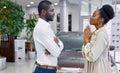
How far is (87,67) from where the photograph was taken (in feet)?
7.17

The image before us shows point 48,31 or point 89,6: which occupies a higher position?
point 89,6

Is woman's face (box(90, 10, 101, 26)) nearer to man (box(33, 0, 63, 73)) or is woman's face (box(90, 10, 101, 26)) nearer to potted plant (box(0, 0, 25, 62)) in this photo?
man (box(33, 0, 63, 73))

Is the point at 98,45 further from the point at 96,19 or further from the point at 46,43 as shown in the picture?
the point at 46,43

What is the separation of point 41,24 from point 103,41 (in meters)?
0.68

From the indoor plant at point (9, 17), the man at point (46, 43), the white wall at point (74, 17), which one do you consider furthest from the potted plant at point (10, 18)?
the white wall at point (74, 17)

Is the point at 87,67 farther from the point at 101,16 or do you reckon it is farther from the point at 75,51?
the point at 75,51

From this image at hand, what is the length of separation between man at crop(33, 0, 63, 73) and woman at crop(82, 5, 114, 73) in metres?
0.38

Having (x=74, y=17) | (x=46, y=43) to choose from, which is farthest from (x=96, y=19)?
(x=74, y=17)

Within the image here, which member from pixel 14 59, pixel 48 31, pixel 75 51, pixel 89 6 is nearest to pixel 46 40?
pixel 48 31

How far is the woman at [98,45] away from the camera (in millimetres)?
2025

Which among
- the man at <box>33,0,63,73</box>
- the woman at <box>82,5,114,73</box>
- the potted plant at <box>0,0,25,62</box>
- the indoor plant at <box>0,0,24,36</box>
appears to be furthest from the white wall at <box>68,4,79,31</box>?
the woman at <box>82,5,114,73</box>

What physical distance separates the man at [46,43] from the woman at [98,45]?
38 centimetres

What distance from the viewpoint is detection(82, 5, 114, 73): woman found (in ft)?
6.64

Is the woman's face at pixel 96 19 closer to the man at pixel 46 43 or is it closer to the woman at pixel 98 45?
the woman at pixel 98 45
